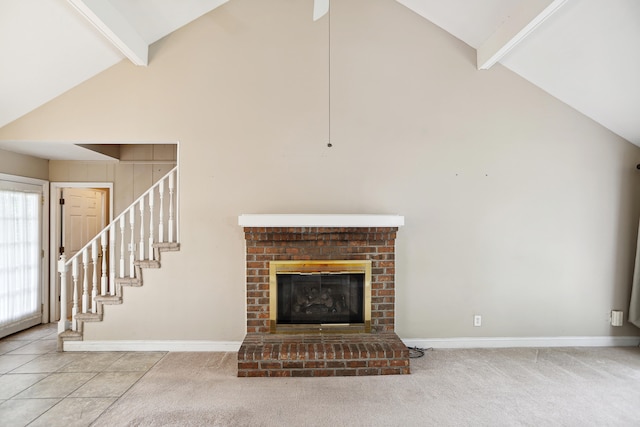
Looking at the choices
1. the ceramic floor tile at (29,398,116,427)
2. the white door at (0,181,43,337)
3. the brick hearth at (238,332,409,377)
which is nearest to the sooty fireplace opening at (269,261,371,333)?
the brick hearth at (238,332,409,377)

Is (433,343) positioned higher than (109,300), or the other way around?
(109,300)

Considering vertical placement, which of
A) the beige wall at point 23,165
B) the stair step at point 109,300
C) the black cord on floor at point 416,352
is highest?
the beige wall at point 23,165

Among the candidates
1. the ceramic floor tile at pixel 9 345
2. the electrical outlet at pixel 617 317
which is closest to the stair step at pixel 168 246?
the ceramic floor tile at pixel 9 345

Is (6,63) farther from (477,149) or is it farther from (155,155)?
(477,149)

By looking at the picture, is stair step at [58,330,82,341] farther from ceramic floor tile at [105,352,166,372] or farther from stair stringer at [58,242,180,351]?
ceramic floor tile at [105,352,166,372]

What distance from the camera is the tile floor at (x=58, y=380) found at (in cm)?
258

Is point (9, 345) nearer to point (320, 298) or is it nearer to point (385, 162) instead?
point (320, 298)

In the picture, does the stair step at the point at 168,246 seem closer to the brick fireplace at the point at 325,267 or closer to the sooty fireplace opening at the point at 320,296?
the brick fireplace at the point at 325,267

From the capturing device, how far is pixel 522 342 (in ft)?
12.9

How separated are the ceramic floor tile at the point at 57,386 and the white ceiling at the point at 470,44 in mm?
2538

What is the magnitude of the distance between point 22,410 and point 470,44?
5.23 m

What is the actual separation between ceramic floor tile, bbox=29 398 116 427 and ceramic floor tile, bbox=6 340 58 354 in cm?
134

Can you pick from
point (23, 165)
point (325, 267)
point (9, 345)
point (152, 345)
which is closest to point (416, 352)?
point (325, 267)

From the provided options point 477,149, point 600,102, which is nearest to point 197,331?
point 477,149
